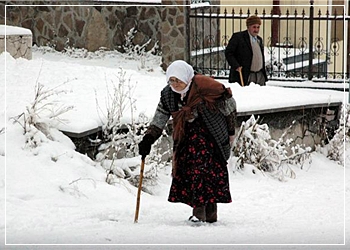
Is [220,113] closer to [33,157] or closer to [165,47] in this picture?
[33,157]

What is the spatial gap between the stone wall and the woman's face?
30.9 ft

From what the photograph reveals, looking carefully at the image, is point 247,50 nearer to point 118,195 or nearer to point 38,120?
point 38,120

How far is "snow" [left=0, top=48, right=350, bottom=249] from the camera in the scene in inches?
268

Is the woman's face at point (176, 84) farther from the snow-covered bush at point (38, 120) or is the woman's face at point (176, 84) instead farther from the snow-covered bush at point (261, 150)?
the snow-covered bush at point (261, 150)

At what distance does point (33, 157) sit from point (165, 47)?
797cm

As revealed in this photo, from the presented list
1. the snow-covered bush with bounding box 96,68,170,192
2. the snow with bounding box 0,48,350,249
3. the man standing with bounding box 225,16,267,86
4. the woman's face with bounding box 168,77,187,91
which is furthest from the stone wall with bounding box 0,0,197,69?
the woman's face with bounding box 168,77,187,91

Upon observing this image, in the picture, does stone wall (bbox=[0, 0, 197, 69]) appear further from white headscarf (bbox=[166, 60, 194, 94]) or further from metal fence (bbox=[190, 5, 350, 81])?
white headscarf (bbox=[166, 60, 194, 94])

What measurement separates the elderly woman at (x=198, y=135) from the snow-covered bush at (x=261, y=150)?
2.70m

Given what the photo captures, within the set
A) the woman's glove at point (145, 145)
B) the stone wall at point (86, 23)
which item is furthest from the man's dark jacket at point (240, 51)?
the woman's glove at point (145, 145)

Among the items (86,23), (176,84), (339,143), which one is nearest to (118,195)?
(176,84)

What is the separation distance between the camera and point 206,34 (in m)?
17.1

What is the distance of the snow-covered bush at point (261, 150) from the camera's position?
10297 millimetres

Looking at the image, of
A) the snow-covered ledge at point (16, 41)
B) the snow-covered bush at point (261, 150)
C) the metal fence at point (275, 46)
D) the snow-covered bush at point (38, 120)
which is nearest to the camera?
the snow-covered bush at point (38, 120)

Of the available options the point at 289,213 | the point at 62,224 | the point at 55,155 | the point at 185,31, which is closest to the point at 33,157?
the point at 55,155
